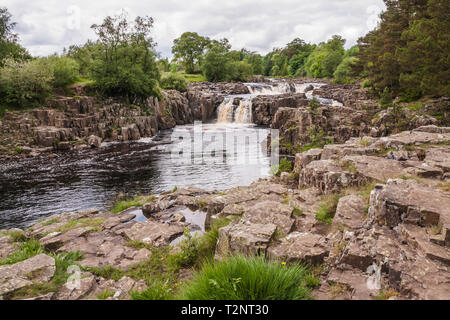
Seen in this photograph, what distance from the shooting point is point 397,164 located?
29.7ft

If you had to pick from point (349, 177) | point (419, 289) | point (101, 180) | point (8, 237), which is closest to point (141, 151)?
point (101, 180)

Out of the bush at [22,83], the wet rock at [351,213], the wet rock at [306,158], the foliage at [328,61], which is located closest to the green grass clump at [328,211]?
the wet rock at [351,213]

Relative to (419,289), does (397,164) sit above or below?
above

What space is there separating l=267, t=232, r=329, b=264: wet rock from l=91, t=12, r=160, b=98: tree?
37.3m

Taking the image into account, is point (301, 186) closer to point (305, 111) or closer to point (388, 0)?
point (305, 111)

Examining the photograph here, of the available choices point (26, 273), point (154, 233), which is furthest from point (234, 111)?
point (26, 273)

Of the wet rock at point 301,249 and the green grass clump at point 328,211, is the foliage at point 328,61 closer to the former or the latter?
the green grass clump at point 328,211

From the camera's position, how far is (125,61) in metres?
40.5

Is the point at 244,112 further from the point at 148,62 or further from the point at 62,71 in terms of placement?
the point at 62,71

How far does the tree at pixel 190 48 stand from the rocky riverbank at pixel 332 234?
285 ft

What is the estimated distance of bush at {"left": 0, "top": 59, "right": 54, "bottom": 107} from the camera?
30719 millimetres

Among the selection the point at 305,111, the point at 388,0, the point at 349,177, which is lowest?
the point at 349,177

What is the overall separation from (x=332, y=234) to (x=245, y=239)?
205 cm
